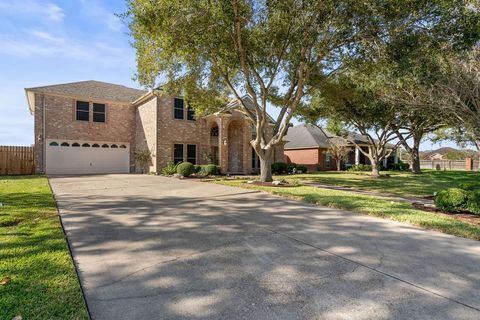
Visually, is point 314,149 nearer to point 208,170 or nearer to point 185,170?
point 208,170

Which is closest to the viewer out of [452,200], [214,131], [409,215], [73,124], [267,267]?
[267,267]

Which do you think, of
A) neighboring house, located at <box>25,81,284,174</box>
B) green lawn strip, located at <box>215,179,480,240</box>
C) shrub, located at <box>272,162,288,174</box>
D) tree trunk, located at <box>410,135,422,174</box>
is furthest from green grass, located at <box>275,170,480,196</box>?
tree trunk, located at <box>410,135,422,174</box>

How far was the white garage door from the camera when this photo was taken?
20312mm

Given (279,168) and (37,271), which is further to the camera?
(279,168)

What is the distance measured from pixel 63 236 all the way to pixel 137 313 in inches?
118

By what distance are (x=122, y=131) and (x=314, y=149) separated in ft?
67.6

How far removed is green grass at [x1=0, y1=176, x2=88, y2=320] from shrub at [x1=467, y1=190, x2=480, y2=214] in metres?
8.58

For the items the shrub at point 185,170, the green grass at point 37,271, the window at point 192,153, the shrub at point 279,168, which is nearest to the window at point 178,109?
the window at point 192,153

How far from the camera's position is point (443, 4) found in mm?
8141

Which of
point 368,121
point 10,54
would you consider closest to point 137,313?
point 10,54

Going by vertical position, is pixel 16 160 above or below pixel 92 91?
below

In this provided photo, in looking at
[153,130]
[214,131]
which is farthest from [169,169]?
[214,131]

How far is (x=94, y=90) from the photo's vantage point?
73.8 ft

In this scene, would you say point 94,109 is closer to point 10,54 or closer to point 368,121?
point 10,54
